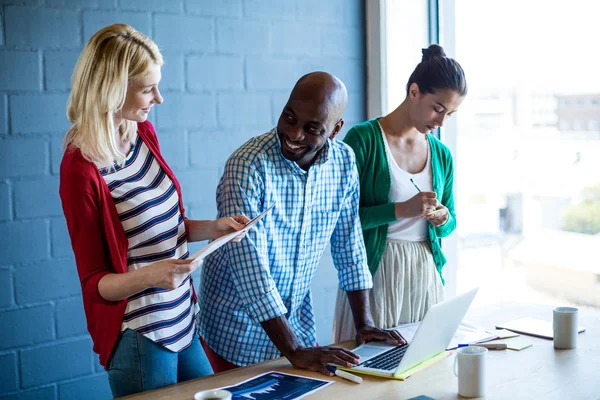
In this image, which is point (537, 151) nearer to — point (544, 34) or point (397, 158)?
point (544, 34)

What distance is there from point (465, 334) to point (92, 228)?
1.13 metres

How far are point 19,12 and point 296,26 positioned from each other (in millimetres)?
1257

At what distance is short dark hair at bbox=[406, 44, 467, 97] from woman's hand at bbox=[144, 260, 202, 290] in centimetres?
114

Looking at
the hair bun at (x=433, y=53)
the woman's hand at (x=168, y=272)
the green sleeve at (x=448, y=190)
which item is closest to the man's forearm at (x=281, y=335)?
the woman's hand at (x=168, y=272)

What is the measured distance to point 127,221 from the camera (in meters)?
1.77

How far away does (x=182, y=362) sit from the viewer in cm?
193

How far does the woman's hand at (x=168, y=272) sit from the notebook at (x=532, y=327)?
1.09 m

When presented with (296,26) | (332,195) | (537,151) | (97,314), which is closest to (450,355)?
(332,195)

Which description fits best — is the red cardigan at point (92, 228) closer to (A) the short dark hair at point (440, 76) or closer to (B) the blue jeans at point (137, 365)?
(B) the blue jeans at point (137, 365)

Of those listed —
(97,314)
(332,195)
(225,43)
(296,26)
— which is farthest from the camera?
(296,26)

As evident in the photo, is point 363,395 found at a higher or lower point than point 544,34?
lower

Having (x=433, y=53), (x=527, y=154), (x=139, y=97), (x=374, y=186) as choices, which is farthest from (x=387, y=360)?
(x=527, y=154)

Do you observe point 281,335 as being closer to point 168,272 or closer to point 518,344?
point 168,272

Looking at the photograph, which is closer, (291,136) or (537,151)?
(291,136)
